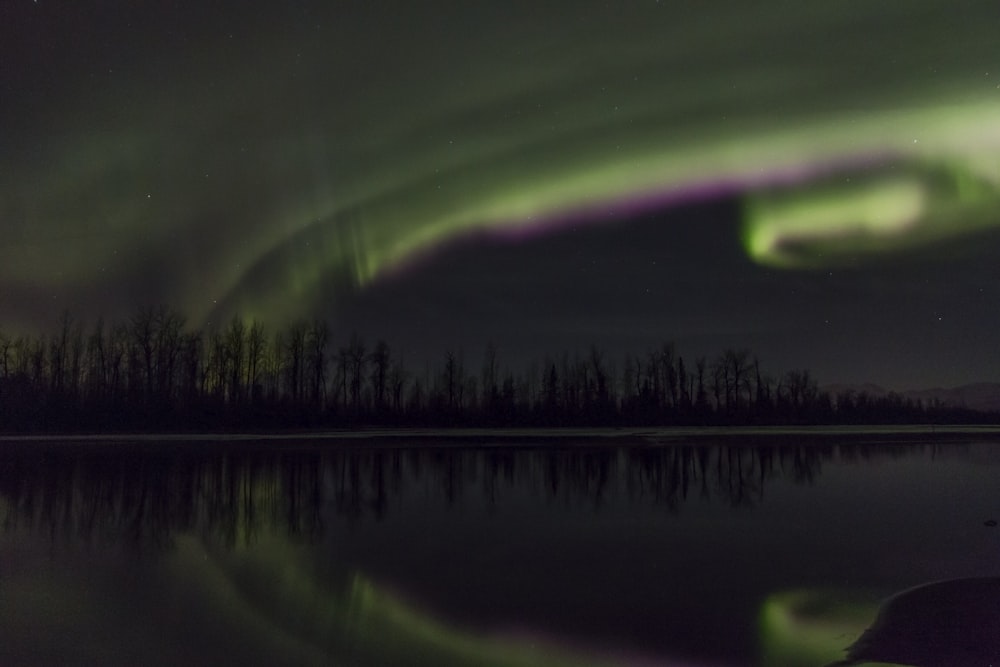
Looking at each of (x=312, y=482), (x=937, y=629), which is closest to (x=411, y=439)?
(x=312, y=482)

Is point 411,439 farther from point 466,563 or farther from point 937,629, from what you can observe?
point 937,629

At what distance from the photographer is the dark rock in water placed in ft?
30.9

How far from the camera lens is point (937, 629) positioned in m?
10.7

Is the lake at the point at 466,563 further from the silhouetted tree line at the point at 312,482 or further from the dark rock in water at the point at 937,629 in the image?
the dark rock in water at the point at 937,629

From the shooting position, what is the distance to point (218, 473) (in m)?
32.9

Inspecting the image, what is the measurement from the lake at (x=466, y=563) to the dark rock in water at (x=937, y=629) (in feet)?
1.51

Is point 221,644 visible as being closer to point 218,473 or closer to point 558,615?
point 558,615

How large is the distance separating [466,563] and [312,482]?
15.8m

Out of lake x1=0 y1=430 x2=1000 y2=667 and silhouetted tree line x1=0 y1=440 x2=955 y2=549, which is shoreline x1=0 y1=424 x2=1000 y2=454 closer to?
silhouetted tree line x1=0 y1=440 x2=955 y2=549

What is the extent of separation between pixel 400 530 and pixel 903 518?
47.8 ft

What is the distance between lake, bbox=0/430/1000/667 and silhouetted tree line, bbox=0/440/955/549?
0.20m

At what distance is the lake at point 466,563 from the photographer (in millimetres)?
10539

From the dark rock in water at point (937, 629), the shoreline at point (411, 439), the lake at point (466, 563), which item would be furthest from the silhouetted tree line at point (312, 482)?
the dark rock in water at point (937, 629)

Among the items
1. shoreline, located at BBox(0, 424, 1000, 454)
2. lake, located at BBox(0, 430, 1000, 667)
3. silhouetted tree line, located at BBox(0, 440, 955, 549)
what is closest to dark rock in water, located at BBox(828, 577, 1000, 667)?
lake, located at BBox(0, 430, 1000, 667)
